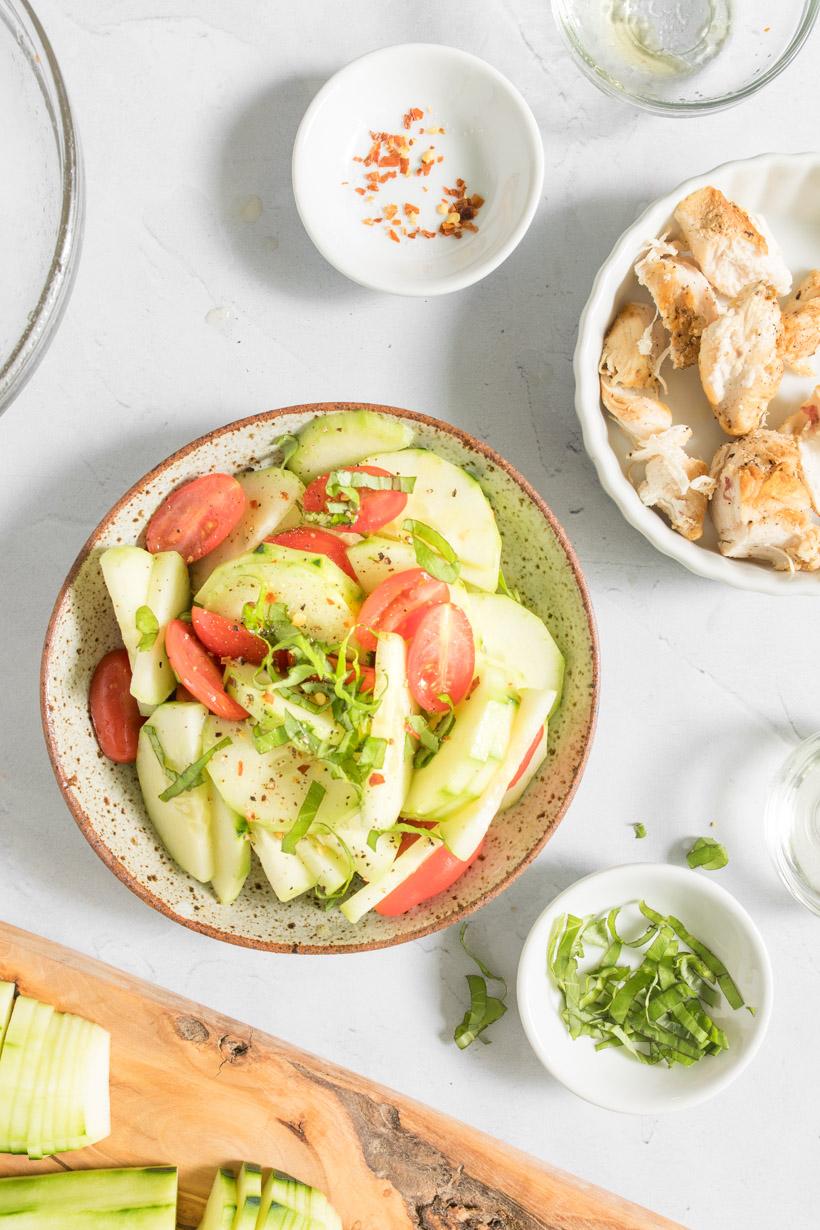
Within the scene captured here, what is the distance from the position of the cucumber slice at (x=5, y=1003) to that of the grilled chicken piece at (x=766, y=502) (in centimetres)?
142

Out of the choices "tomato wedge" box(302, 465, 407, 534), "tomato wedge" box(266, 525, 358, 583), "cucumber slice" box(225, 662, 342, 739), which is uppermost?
"tomato wedge" box(302, 465, 407, 534)

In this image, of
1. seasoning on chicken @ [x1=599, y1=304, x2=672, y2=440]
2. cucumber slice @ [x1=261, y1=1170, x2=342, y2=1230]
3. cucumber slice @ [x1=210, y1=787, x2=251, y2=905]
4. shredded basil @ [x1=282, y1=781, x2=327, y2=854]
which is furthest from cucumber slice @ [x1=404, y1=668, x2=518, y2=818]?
cucumber slice @ [x1=261, y1=1170, x2=342, y2=1230]

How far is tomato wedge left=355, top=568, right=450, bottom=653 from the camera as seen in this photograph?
160 centimetres

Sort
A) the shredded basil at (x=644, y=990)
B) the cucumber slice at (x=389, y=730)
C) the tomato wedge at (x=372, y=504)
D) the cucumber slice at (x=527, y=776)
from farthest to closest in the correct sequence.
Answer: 1. the shredded basil at (x=644, y=990)
2. the cucumber slice at (x=527, y=776)
3. the tomato wedge at (x=372, y=504)
4. the cucumber slice at (x=389, y=730)

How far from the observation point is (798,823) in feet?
6.56

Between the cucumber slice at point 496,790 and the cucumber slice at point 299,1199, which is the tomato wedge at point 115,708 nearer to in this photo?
the cucumber slice at point 496,790

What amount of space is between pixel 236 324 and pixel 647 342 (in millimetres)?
704

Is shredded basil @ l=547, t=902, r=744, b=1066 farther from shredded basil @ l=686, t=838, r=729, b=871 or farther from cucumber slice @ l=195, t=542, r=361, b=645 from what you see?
cucumber slice @ l=195, t=542, r=361, b=645

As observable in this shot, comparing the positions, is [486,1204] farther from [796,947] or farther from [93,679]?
[93,679]

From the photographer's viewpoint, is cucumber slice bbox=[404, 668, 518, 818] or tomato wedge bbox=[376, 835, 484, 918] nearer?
cucumber slice bbox=[404, 668, 518, 818]

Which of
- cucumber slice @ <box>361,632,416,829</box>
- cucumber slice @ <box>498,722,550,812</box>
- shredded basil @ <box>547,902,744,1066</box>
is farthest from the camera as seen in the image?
shredded basil @ <box>547,902,744,1066</box>

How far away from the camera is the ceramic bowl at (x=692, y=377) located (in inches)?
70.2

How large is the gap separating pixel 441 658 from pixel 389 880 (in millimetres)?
344

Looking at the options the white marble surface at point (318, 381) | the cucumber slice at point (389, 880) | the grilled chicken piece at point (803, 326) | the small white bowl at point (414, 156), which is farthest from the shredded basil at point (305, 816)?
the grilled chicken piece at point (803, 326)
